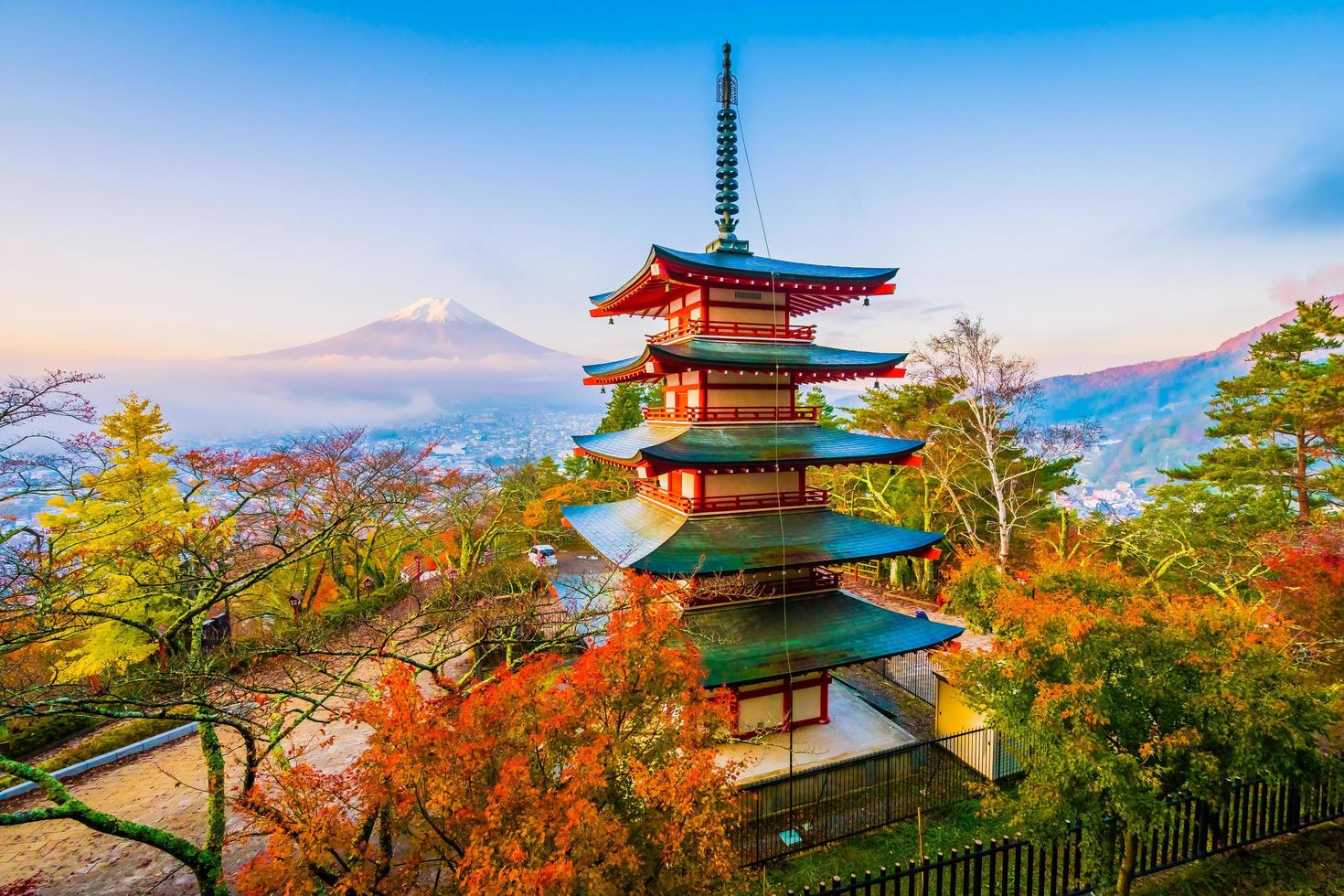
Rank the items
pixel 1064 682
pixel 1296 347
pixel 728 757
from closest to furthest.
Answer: pixel 1064 682 < pixel 728 757 < pixel 1296 347

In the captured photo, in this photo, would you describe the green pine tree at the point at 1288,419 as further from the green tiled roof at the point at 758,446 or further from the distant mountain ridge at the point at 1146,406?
the distant mountain ridge at the point at 1146,406

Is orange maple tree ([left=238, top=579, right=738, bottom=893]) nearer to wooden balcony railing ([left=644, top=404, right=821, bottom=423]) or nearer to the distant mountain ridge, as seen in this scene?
wooden balcony railing ([left=644, top=404, right=821, bottom=423])

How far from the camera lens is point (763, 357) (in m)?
12.6

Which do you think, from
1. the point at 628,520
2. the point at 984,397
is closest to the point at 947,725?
the point at 628,520

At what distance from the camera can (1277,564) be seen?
48.2 ft

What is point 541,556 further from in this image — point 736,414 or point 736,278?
point 736,278

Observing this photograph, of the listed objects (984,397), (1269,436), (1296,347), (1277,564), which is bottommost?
(1277,564)

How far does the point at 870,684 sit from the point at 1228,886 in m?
8.94

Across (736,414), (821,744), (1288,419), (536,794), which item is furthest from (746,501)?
(1288,419)

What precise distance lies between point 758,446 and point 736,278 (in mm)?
3972

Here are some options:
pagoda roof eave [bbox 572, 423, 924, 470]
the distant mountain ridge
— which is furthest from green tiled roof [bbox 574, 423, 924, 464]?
the distant mountain ridge

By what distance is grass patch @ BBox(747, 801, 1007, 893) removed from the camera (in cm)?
891

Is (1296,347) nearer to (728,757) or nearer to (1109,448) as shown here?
(728,757)

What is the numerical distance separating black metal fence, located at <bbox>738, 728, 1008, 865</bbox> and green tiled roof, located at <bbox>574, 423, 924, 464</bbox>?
241 inches
